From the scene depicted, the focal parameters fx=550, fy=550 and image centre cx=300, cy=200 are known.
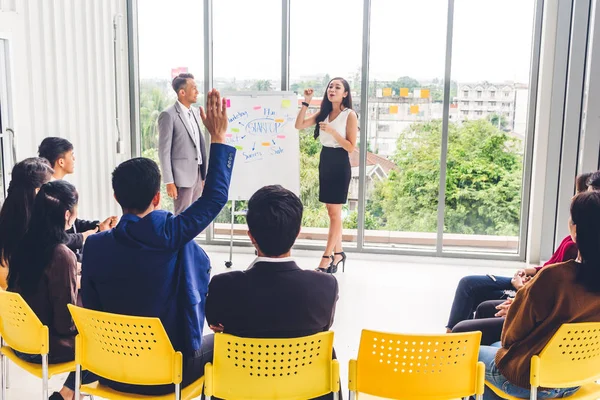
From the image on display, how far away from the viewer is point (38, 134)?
4.39m

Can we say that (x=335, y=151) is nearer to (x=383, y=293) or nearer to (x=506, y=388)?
(x=383, y=293)

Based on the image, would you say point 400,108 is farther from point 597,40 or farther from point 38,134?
point 38,134

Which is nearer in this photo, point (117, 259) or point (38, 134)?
point (117, 259)

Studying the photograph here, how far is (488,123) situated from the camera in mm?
5352

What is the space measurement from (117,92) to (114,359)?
4217 millimetres

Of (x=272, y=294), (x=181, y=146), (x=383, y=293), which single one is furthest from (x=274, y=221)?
(x=181, y=146)

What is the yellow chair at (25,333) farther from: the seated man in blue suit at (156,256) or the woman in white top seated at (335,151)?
the woman in white top seated at (335,151)

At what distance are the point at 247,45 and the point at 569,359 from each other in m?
4.59

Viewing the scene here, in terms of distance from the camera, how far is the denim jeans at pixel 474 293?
296 centimetres

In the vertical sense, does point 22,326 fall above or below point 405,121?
below

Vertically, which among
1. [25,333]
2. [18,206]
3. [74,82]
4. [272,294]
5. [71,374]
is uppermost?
[74,82]

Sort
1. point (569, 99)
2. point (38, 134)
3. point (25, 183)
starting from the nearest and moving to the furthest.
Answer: point (25, 183)
point (38, 134)
point (569, 99)

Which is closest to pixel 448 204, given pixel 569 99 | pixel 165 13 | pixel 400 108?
pixel 400 108

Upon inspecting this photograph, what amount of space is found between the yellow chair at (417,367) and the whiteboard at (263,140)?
139 inches
